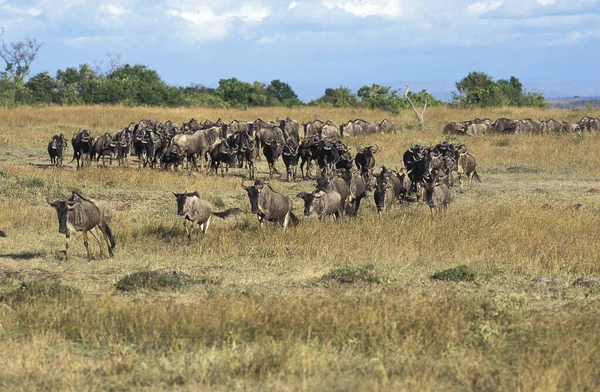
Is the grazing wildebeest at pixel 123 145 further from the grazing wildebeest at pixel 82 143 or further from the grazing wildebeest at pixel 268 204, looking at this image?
the grazing wildebeest at pixel 268 204

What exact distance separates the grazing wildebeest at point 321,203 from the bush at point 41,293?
625 cm

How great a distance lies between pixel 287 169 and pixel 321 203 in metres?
8.32

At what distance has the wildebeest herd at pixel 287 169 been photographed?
1491 centimetres

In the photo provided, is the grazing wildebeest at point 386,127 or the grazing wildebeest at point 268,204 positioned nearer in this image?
the grazing wildebeest at point 268,204

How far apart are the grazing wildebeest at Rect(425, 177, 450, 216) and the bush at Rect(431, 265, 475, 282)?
5.49 metres

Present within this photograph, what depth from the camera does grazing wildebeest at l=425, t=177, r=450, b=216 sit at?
1789 cm

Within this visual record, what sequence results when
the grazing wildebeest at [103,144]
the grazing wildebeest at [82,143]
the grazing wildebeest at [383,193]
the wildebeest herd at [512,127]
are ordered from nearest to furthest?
the grazing wildebeest at [383,193]
the grazing wildebeest at [82,143]
the grazing wildebeest at [103,144]
the wildebeest herd at [512,127]

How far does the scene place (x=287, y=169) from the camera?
24.8 m

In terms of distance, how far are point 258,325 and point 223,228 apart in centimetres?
735

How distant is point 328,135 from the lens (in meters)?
34.5

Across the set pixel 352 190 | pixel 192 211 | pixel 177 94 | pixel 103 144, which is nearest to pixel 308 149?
pixel 103 144

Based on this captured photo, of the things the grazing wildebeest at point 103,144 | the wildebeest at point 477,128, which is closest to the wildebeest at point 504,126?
the wildebeest at point 477,128

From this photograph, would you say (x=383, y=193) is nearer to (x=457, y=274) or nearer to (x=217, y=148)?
(x=457, y=274)

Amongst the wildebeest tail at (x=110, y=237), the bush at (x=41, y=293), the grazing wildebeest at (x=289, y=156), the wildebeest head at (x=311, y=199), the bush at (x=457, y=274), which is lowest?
the bush at (x=457, y=274)
